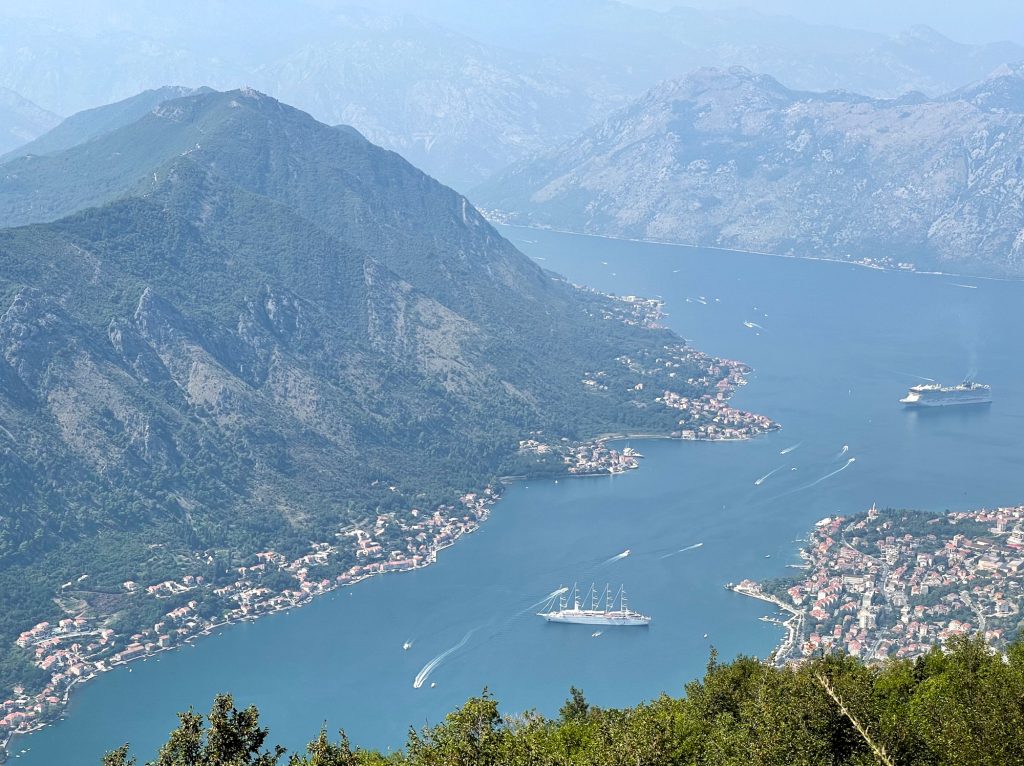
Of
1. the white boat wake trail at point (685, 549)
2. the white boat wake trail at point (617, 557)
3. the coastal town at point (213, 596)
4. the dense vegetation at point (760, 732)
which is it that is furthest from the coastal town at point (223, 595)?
the dense vegetation at point (760, 732)

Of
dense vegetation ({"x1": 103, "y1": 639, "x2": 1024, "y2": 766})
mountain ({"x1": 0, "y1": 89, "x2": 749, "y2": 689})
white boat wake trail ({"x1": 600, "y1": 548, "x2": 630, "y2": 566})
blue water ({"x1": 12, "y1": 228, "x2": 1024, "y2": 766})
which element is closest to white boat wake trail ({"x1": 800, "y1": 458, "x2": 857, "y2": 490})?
blue water ({"x1": 12, "y1": 228, "x2": 1024, "y2": 766})

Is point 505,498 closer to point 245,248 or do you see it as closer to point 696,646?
point 696,646

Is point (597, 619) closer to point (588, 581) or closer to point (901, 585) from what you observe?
point (588, 581)

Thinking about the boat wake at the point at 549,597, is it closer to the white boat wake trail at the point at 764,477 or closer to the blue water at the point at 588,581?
the blue water at the point at 588,581

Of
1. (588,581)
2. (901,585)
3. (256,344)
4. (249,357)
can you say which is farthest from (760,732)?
(256,344)

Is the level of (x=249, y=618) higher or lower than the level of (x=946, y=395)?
lower
